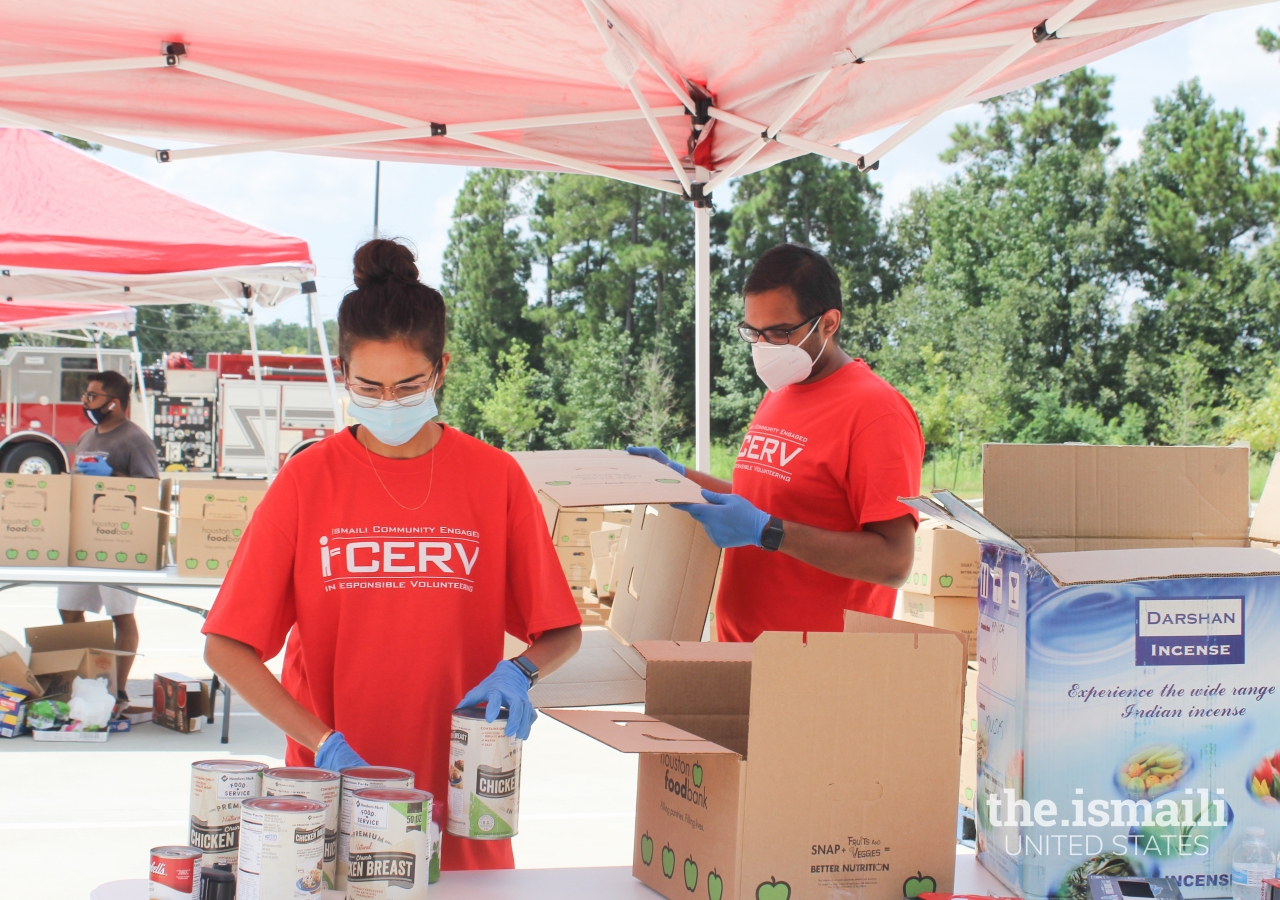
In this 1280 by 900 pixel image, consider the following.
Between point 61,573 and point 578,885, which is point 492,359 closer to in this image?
point 61,573

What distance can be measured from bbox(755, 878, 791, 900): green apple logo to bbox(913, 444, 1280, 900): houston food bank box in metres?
0.39

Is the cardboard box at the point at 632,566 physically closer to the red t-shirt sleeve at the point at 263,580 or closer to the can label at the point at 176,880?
the red t-shirt sleeve at the point at 263,580

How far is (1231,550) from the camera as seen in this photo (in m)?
1.64

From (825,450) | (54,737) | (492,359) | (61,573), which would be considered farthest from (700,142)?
(492,359)

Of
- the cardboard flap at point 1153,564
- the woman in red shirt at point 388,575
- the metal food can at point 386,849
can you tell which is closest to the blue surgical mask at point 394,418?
the woman in red shirt at point 388,575

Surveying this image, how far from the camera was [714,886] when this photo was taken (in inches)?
58.7

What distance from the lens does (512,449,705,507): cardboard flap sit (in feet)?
6.23

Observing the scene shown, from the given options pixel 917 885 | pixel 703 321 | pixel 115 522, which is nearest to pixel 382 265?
pixel 917 885

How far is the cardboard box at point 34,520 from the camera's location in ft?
19.2

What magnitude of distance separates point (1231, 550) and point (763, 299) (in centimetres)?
123

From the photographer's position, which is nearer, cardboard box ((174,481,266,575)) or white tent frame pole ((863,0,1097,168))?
white tent frame pole ((863,0,1097,168))

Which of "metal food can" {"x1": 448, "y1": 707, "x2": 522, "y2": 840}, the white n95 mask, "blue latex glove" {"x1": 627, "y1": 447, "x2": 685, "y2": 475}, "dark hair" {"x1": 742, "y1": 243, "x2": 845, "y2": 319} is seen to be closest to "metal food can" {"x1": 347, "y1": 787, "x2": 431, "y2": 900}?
"metal food can" {"x1": 448, "y1": 707, "x2": 522, "y2": 840}

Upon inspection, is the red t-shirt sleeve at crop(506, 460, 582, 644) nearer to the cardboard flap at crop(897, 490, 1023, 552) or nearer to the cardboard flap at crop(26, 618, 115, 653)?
the cardboard flap at crop(897, 490, 1023, 552)

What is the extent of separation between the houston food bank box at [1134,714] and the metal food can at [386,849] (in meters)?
0.89
